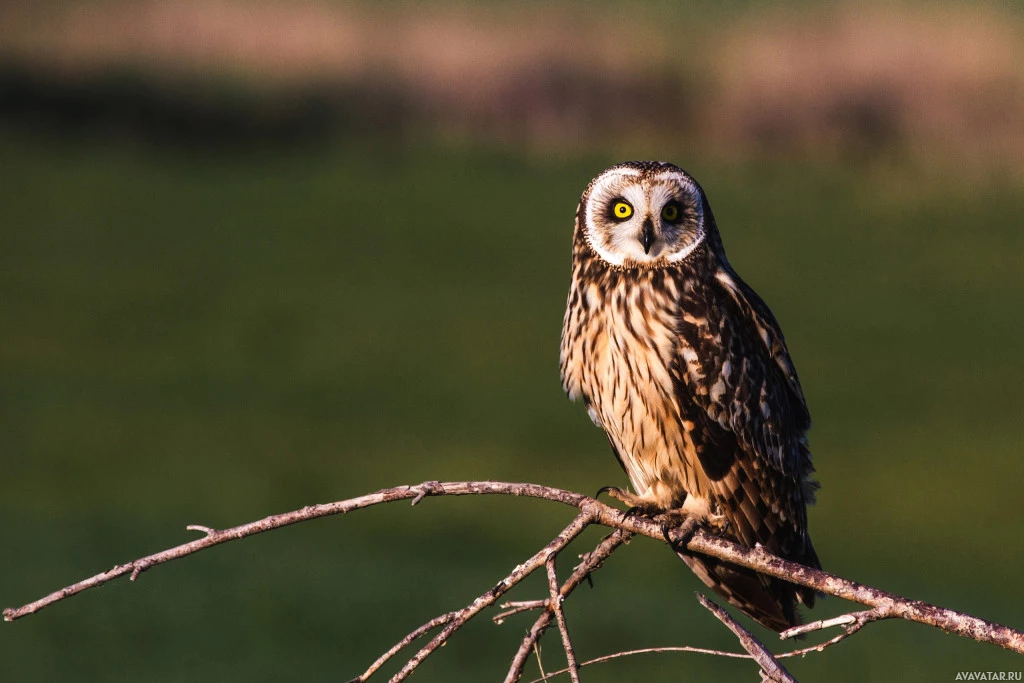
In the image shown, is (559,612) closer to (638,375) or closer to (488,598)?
(488,598)

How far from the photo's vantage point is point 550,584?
3166mm

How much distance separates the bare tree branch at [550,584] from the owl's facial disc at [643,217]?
1153mm

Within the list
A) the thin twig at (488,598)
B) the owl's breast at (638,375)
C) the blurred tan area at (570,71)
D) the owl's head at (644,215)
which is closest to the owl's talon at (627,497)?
the owl's breast at (638,375)

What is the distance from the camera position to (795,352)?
23.0 metres

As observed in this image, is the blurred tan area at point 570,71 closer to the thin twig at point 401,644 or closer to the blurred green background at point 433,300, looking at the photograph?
the blurred green background at point 433,300

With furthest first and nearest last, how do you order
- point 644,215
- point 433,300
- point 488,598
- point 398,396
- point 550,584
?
point 433,300 < point 398,396 < point 644,215 < point 550,584 < point 488,598

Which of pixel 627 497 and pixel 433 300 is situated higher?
pixel 627 497

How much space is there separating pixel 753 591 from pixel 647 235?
3.41 ft

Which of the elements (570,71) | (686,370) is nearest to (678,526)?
(686,370)

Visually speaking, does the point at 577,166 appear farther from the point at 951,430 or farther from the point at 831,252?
the point at 951,430

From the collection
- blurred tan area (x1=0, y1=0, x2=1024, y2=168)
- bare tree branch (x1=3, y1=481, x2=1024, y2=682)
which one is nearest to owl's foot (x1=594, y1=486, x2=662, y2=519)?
bare tree branch (x1=3, y1=481, x2=1024, y2=682)

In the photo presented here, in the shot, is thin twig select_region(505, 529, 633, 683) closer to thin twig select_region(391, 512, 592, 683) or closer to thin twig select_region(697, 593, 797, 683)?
thin twig select_region(391, 512, 592, 683)

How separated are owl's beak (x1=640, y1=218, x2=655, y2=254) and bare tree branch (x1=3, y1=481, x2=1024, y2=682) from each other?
45.6 inches

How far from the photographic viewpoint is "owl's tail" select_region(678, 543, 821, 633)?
14.7 ft
